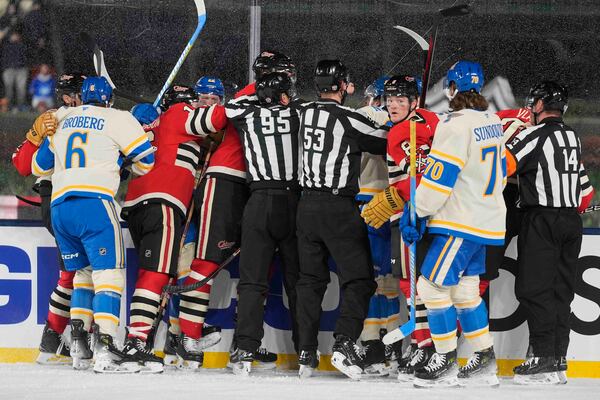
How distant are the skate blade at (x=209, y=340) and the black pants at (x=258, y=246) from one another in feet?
0.71

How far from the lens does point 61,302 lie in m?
5.75

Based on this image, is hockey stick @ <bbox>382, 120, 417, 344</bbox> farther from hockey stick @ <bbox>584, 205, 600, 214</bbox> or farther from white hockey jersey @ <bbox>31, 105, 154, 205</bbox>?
white hockey jersey @ <bbox>31, 105, 154, 205</bbox>

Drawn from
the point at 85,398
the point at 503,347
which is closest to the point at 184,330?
the point at 85,398

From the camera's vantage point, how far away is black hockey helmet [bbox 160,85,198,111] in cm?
595

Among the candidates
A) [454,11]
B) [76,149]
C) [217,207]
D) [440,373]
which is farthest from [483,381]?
[76,149]

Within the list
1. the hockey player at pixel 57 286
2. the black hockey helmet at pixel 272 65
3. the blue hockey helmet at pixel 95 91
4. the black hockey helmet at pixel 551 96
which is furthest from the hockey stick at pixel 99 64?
the black hockey helmet at pixel 551 96

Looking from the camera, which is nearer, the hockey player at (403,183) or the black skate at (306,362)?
the hockey player at (403,183)

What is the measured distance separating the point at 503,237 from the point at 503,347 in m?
0.74

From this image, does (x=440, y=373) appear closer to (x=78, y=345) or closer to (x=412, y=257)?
(x=412, y=257)

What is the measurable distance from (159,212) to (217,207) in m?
0.27

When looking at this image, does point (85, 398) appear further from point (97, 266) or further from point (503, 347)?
point (503, 347)

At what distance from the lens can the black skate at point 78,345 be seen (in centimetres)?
559

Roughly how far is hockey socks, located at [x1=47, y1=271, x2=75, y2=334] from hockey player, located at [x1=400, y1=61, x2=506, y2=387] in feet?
5.40

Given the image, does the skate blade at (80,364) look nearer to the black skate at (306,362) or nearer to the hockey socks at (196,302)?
the hockey socks at (196,302)
